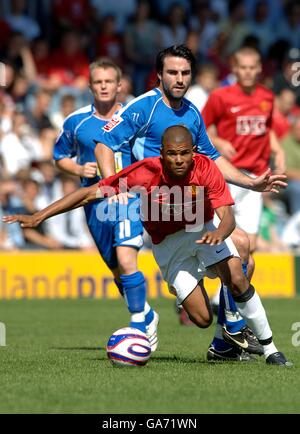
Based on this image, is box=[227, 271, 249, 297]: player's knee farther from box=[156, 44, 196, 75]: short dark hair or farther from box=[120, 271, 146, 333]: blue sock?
box=[156, 44, 196, 75]: short dark hair

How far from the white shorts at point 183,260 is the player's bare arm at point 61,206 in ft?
2.60

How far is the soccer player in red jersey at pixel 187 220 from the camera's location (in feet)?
25.8

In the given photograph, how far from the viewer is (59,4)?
20.1m

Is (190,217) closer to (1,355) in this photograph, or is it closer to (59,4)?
(1,355)

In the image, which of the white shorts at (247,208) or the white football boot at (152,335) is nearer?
the white football boot at (152,335)

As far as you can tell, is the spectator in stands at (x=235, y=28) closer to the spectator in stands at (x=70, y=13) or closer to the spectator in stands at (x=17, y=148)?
the spectator in stands at (x=70, y=13)

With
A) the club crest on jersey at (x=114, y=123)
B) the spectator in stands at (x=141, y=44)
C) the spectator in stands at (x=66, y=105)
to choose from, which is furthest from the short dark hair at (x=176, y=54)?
the spectator in stands at (x=141, y=44)

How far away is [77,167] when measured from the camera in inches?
403

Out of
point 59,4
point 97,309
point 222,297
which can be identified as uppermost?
point 59,4

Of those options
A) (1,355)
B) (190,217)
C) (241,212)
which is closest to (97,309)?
(241,212)

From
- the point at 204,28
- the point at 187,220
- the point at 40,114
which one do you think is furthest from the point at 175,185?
the point at 204,28

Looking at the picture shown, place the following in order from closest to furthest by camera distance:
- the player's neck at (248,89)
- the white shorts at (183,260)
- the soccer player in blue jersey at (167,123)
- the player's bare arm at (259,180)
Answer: the player's bare arm at (259,180)
the white shorts at (183,260)
the soccer player in blue jersey at (167,123)
the player's neck at (248,89)

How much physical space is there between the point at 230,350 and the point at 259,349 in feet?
0.77
